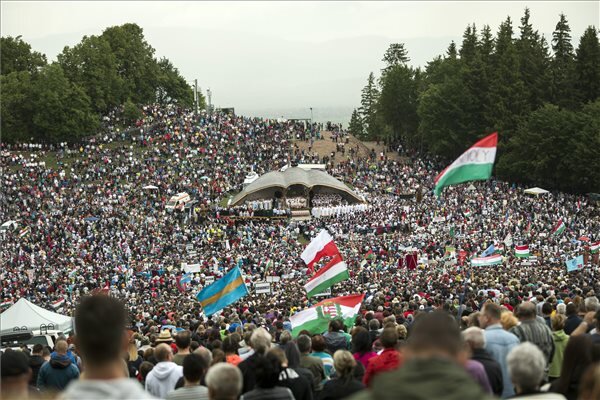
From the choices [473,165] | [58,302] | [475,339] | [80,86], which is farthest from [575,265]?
[80,86]

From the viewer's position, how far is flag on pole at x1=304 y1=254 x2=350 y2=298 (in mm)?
20266

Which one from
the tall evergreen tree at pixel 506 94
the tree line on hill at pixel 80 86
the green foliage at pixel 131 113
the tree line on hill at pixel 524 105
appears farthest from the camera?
the green foliage at pixel 131 113

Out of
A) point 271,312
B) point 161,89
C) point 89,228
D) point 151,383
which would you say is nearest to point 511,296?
point 271,312

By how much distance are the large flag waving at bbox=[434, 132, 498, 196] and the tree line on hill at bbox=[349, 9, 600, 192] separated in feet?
123

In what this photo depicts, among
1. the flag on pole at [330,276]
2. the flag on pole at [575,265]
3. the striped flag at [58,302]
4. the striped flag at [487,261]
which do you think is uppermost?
the flag on pole at [330,276]

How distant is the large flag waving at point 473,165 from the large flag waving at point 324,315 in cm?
413

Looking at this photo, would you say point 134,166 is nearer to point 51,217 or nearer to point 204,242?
point 51,217

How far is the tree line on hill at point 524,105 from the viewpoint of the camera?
55906mm

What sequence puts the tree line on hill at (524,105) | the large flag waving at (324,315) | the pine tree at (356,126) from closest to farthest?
the large flag waving at (324,315) < the tree line on hill at (524,105) < the pine tree at (356,126)

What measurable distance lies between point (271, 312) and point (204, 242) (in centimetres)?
2710

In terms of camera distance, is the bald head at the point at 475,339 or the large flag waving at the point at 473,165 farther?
the large flag waving at the point at 473,165

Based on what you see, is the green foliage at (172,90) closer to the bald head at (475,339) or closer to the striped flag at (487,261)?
the striped flag at (487,261)

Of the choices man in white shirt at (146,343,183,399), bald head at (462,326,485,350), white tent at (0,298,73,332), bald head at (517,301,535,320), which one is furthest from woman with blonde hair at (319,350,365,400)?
white tent at (0,298,73,332)

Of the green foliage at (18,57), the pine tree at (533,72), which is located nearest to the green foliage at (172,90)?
the green foliage at (18,57)
